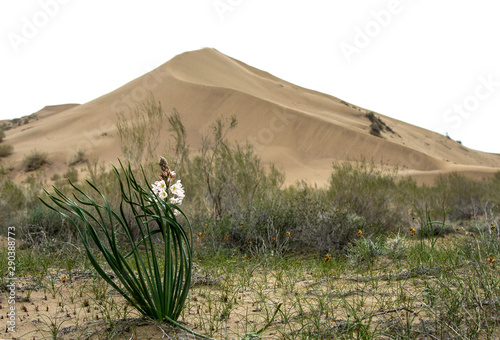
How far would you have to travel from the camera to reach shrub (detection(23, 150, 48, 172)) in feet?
94.3

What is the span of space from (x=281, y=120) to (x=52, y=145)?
22.8 m

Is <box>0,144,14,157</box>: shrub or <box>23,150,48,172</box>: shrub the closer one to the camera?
<box>23,150,48,172</box>: shrub

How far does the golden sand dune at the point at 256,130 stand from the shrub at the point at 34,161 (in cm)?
80

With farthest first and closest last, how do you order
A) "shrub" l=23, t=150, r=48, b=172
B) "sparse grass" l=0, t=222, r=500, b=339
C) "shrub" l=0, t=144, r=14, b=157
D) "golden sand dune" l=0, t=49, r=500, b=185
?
"golden sand dune" l=0, t=49, r=500, b=185 < "shrub" l=0, t=144, r=14, b=157 < "shrub" l=23, t=150, r=48, b=172 < "sparse grass" l=0, t=222, r=500, b=339

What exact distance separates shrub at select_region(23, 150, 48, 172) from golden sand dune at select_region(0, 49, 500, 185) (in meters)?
0.80

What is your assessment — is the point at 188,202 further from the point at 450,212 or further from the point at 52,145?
the point at 52,145

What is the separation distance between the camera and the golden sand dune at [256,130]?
32.5 meters

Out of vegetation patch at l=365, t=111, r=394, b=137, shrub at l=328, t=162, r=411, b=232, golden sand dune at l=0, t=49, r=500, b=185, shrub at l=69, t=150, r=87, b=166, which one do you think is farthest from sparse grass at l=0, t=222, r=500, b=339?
vegetation patch at l=365, t=111, r=394, b=137

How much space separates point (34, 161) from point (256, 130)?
63.9 feet

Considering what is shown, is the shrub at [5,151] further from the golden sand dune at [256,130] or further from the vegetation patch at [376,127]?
the vegetation patch at [376,127]

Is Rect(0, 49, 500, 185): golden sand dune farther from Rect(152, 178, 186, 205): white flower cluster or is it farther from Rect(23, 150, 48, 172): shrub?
Rect(152, 178, 186, 205): white flower cluster

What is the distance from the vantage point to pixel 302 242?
20.0ft

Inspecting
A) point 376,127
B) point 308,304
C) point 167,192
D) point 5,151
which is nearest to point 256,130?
point 376,127

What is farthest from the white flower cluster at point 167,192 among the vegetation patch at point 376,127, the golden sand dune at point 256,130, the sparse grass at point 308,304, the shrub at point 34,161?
the vegetation patch at point 376,127
